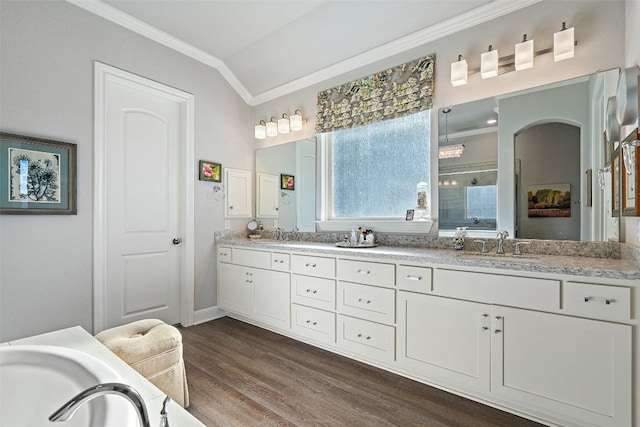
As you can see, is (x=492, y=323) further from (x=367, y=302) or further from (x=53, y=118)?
(x=53, y=118)

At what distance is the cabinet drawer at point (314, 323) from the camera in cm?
252

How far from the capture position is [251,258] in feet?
10.3

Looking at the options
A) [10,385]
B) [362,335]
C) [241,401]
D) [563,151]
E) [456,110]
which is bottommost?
[241,401]

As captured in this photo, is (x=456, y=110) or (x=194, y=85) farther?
(x=194, y=85)

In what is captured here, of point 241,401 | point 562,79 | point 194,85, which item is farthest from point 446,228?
point 194,85

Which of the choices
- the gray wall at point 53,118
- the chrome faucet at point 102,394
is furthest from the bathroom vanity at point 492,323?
the gray wall at point 53,118

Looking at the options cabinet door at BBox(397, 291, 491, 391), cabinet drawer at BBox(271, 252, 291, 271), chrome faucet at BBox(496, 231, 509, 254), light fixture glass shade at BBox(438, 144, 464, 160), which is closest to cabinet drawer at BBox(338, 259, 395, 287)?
cabinet door at BBox(397, 291, 491, 391)

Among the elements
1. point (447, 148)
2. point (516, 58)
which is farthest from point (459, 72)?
point (447, 148)

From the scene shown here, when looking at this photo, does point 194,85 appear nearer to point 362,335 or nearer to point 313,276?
point 313,276

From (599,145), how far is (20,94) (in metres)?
3.97

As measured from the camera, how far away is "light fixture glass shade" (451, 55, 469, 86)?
2.33 meters

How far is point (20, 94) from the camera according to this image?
88.9 inches

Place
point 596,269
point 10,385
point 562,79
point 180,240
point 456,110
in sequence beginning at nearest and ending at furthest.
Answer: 1. point 10,385
2. point 596,269
3. point 562,79
4. point 456,110
5. point 180,240

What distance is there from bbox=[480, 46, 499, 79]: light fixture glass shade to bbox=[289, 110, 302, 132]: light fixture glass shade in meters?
1.85
